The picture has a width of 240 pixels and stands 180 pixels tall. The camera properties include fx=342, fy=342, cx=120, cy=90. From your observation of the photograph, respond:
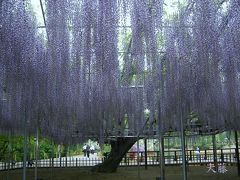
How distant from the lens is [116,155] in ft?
59.0

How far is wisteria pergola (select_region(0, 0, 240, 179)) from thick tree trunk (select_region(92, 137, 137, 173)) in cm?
555

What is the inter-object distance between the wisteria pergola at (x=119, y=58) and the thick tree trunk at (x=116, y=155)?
555 cm

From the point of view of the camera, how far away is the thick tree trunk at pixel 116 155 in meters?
17.8

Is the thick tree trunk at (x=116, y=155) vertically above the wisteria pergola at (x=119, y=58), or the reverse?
the wisteria pergola at (x=119, y=58)

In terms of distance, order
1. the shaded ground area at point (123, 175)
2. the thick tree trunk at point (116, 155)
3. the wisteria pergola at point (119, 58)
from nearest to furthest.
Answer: the wisteria pergola at point (119, 58)
the shaded ground area at point (123, 175)
the thick tree trunk at point (116, 155)

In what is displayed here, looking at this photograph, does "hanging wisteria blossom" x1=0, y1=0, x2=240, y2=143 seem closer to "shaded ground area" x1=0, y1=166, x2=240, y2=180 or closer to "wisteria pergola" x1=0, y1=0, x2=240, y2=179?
"wisteria pergola" x1=0, y1=0, x2=240, y2=179

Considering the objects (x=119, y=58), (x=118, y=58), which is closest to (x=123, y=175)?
(x=119, y=58)

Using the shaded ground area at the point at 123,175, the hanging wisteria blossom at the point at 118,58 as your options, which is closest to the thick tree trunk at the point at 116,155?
the shaded ground area at the point at 123,175

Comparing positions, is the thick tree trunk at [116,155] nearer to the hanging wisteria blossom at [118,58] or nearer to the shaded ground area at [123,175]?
the shaded ground area at [123,175]

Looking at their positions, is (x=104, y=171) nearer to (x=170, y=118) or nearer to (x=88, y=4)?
(x=170, y=118)

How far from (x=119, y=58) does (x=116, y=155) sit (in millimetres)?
10778

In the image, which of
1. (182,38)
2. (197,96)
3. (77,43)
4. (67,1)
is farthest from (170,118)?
(67,1)

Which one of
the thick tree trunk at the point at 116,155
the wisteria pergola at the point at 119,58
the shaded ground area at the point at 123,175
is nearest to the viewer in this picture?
the wisteria pergola at the point at 119,58

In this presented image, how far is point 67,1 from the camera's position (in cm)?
540
